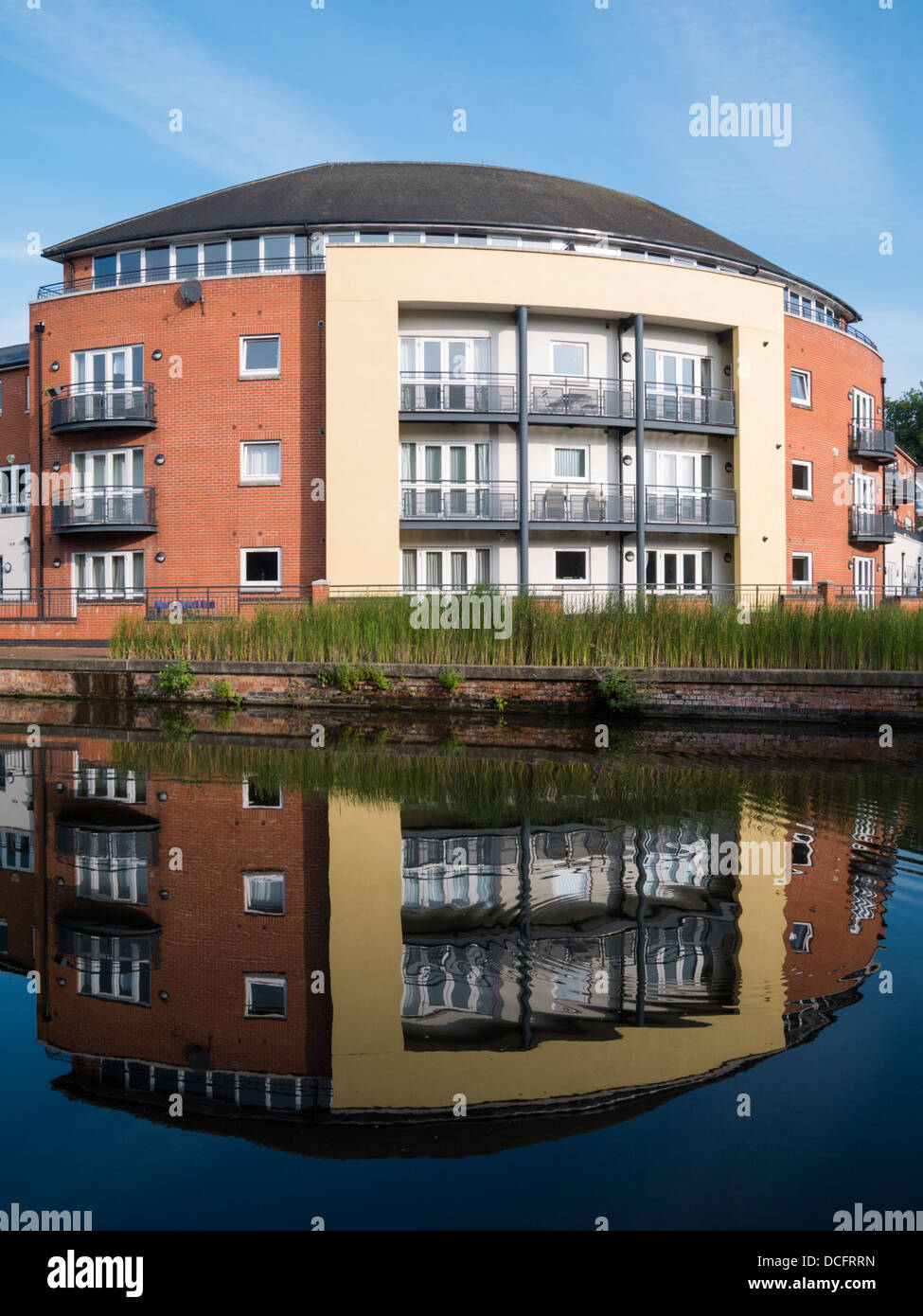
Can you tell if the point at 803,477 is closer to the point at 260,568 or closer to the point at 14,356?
the point at 260,568

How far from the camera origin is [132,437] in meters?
27.9

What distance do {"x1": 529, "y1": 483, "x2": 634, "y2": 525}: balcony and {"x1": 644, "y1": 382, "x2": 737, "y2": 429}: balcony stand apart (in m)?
2.42

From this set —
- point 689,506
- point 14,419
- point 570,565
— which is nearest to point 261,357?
point 570,565

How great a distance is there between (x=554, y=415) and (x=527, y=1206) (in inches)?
967

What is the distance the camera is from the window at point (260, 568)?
2642 cm

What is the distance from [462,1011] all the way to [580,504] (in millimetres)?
23513

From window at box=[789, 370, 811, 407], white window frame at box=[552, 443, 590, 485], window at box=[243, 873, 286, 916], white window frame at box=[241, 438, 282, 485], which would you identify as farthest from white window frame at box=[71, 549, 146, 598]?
window at box=[243, 873, 286, 916]

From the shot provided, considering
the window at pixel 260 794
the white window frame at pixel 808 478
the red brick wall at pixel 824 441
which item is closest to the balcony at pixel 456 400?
the red brick wall at pixel 824 441

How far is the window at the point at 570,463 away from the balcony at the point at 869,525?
35.9 feet

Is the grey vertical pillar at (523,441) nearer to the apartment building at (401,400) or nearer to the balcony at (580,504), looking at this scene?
the apartment building at (401,400)

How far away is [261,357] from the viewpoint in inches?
1057

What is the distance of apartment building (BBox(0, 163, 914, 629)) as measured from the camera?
84.2ft
